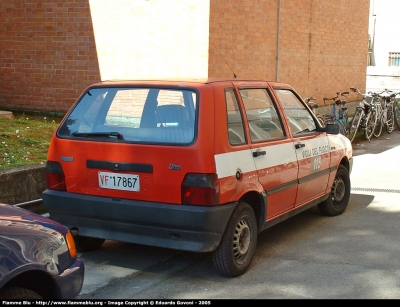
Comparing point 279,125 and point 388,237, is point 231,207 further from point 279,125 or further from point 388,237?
point 388,237

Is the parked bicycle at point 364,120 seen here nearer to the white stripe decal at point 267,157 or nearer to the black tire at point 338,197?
the black tire at point 338,197

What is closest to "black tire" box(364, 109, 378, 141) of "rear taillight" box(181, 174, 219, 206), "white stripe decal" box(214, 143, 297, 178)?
"white stripe decal" box(214, 143, 297, 178)

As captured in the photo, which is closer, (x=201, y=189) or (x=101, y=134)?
(x=201, y=189)

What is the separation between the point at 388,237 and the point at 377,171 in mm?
4358

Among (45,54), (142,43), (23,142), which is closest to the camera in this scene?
(23,142)

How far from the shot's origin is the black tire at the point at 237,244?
525cm

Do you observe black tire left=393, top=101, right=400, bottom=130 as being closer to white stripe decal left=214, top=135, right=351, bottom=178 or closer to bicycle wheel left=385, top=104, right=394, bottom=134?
bicycle wheel left=385, top=104, right=394, bottom=134

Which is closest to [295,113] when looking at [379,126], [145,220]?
[145,220]

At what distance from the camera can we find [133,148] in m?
5.24

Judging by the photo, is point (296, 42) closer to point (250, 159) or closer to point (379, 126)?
point (379, 126)

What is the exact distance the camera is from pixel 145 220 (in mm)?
5133

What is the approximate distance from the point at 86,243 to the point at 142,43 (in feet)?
21.2

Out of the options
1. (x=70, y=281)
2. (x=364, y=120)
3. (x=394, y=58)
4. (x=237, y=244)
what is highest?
(x=394, y=58)

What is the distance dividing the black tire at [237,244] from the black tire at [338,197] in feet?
7.08
